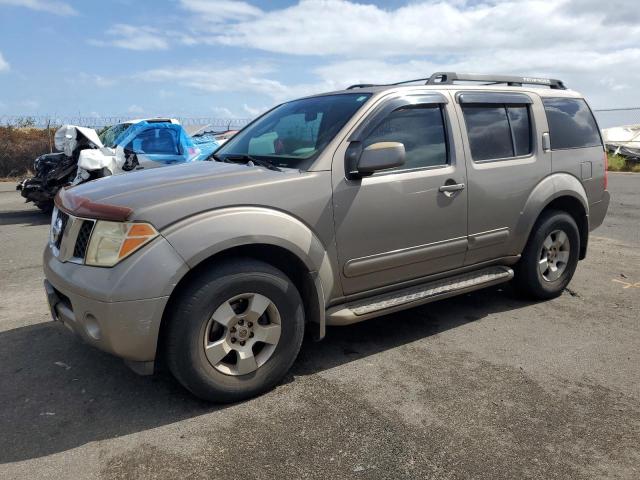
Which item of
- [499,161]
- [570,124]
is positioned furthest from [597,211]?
[499,161]

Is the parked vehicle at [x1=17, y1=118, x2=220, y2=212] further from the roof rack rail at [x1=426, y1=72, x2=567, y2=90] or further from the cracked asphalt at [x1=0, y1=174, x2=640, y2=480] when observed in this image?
the roof rack rail at [x1=426, y1=72, x2=567, y2=90]

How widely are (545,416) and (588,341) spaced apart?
1.35m

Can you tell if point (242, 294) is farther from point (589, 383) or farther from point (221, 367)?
point (589, 383)

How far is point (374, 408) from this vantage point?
3205 mm

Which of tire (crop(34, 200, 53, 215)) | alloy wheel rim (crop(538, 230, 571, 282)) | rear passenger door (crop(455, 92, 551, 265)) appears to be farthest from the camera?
tire (crop(34, 200, 53, 215))

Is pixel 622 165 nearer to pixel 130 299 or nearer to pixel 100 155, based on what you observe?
pixel 100 155

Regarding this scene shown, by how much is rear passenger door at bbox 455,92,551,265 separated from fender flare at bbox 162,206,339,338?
144 cm

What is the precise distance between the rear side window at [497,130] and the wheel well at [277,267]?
69.3 inches

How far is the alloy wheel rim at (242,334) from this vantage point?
10.3ft

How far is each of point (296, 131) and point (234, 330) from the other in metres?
1.63

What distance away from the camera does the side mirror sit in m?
3.49

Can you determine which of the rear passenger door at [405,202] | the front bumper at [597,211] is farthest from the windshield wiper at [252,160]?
the front bumper at [597,211]

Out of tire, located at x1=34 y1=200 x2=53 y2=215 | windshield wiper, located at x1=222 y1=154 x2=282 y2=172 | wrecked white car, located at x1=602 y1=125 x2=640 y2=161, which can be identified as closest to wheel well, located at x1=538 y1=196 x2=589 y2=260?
windshield wiper, located at x1=222 y1=154 x2=282 y2=172

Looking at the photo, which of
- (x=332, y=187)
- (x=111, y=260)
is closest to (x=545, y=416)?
(x=332, y=187)
